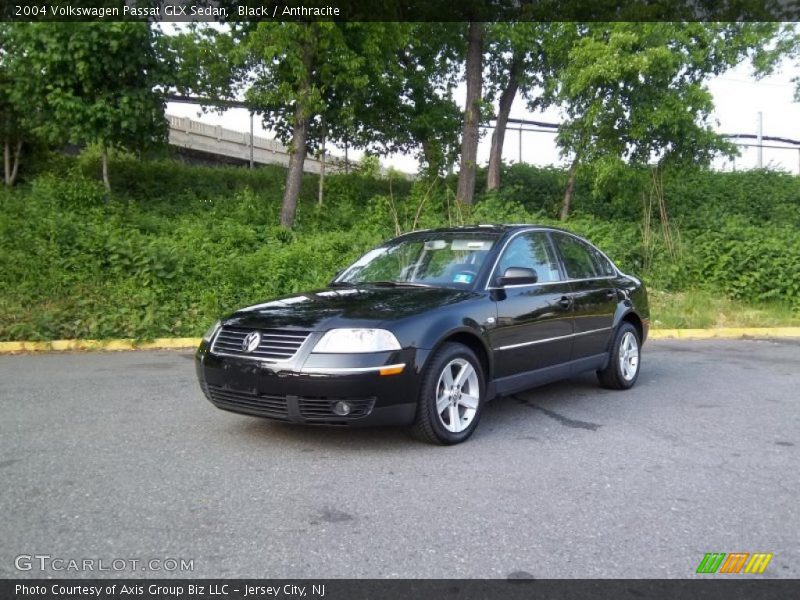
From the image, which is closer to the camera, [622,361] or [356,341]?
[356,341]

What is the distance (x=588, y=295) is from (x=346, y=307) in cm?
262

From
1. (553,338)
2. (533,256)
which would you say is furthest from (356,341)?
(533,256)

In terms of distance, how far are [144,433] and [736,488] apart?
401 cm

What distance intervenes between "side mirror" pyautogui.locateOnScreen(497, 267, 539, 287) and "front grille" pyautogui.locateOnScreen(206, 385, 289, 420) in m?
1.94

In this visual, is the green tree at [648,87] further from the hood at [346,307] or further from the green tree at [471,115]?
the hood at [346,307]

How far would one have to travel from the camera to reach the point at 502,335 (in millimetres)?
5629

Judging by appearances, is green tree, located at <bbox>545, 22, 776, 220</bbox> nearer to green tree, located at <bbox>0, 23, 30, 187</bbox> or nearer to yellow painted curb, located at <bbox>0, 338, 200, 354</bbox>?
yellow painted curb, located at <bbox>0, 338, 200, 354</bbox>

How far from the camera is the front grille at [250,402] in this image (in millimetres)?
4844

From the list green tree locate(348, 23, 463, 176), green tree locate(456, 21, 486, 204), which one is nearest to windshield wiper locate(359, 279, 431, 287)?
green tree locate(456, 21, 486, 204)

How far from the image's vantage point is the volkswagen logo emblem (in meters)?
4.96

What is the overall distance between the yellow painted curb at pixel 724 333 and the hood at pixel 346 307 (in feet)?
24.0

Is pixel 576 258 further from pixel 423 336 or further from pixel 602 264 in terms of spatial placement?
pixel 423 336

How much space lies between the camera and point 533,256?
6.41 meters

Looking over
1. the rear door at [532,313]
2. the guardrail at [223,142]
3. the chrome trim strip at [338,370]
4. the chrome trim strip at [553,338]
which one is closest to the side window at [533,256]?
the rear door at [532,313]
